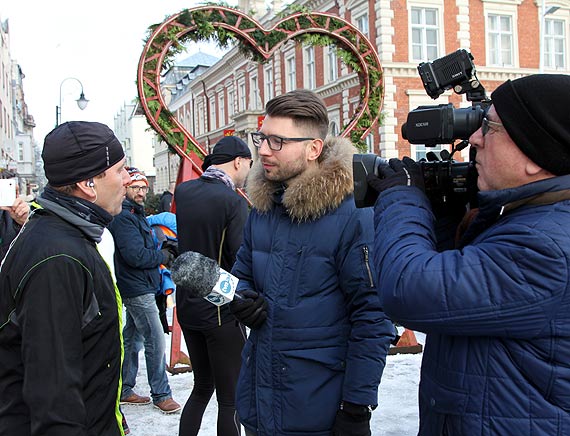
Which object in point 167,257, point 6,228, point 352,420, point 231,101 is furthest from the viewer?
point 231,101

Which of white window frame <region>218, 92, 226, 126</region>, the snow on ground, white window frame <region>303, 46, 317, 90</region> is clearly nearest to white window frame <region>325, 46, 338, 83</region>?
white window frame <region>303, 46, 317, 90</region>

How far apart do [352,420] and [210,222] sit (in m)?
1.81

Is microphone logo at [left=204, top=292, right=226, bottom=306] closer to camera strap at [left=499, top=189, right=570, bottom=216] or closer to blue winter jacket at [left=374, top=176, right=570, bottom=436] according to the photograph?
blue winter jacket at [left=374, top=176, right=570, bottom=436]

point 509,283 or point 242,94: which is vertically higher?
point 242,94

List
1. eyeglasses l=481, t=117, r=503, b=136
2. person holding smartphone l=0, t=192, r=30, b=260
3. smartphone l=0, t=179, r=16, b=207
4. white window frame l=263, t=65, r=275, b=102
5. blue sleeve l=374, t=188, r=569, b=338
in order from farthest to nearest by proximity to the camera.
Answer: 1. white window frame l=263, t=65, r=275, b=102
2. person holding smartphone l=0, t=192, r=30, b=260
3. smartphone l=0, t=179, r=16, b=207
4. eyeglasses l=481, t=117, r=503, b=136
5. blue sleeve l=374, t=188, r=569, b=338

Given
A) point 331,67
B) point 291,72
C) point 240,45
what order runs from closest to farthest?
point 240,45, point 331,67, point 291,72

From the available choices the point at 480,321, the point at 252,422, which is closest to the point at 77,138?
the point at 252,422

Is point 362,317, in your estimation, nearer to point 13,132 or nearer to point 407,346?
point 407,346

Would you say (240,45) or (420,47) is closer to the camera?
(240,45)

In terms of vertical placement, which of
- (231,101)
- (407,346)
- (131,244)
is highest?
(231,101)

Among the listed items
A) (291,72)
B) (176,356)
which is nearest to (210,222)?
(176,356)

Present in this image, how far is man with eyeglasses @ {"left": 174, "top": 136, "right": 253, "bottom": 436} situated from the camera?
3.50 meters

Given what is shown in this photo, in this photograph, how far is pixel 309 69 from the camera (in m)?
29.2

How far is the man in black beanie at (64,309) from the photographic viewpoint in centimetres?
178
